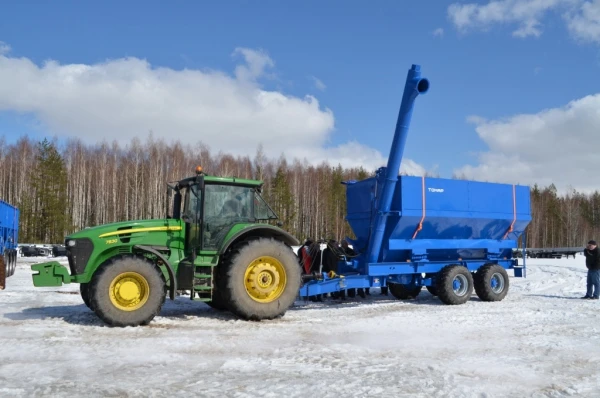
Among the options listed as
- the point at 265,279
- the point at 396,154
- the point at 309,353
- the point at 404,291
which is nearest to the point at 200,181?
the point at 265,279

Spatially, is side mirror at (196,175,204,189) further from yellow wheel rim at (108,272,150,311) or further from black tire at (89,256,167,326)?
yellow wheel rim at (108,272,150,311)

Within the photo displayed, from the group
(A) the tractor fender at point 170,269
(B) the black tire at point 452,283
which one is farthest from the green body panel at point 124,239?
(B) the black tire at point 452,283

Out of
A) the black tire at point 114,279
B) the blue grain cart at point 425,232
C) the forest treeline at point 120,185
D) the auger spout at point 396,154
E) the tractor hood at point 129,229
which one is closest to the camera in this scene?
the black tire at point 114,279

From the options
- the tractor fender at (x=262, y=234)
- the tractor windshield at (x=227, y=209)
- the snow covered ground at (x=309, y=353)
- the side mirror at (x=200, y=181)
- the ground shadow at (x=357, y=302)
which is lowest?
the ground shadow at (x=357, y=302)

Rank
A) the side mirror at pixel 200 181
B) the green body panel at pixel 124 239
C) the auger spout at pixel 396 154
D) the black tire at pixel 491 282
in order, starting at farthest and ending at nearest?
the black tire at pixel 491 282 → the auger spout at pixel 396 154 → the side mirror at pixel 200 181 → the green body panel at pixel 124 239

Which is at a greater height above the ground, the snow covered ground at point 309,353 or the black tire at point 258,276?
the black tire at point 258,276

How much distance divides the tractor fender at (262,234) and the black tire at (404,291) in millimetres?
4267

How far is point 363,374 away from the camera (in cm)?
522

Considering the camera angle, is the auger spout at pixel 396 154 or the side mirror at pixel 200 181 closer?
the side mirror at pixel 200 181

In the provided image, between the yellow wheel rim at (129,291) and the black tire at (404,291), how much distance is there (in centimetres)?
648

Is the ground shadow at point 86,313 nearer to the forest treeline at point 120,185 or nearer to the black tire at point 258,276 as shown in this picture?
the black tire at point 258,276

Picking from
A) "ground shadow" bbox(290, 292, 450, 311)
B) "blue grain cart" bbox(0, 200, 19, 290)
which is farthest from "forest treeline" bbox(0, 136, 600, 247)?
"ground shadow" bbox(290, 292, 450, 311)

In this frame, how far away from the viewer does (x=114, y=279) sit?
24.9 feet

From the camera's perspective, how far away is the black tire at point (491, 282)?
452 inches
